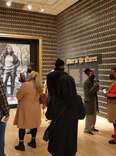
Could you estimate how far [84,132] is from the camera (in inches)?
216

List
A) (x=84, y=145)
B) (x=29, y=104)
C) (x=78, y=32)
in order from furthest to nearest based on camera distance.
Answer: (x=78, y=32) → (x=84, y=145) → (x=29, y=104)

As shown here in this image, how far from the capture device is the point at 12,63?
9.13 metres

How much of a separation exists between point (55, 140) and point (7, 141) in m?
1.95

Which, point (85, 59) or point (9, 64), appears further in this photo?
point (9, 64)

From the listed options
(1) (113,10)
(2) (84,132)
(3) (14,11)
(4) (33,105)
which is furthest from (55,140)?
(3) (14,11)

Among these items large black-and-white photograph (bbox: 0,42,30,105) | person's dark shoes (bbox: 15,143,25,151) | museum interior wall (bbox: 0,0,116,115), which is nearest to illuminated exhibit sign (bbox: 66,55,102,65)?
museum interior wall (bbox: 0,0,116,115)

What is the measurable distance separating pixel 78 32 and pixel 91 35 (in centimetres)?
88

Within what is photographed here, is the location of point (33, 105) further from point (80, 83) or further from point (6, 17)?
point (6, 17)

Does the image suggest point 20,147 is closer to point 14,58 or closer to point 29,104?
point 29,104

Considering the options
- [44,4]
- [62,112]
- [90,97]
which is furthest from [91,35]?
[62,112]

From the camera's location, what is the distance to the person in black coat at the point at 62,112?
10.2ft

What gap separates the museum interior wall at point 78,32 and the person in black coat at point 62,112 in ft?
11.8

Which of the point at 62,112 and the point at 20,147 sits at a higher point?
the point at 62,112

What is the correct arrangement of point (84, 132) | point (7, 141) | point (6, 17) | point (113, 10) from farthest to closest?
point (6, 17) → point (113, 10) → point (84, 132) → point (7, 141)
